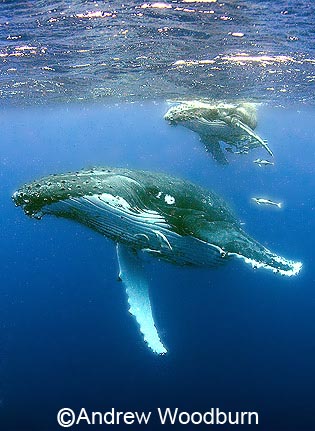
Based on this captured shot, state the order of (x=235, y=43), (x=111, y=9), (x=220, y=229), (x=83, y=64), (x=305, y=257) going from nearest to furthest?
(x=220, y=229) → (x=111, y=9) → (x=235, y=43) → (x=83, y=64) → (x=305, y=257)

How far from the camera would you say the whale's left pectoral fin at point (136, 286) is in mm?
7508

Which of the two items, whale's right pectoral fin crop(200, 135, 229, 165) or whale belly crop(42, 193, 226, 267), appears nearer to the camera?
whale belly crop(42, 193, 226, 267)

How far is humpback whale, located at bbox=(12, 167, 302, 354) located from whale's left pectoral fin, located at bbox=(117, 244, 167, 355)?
19 millimetres

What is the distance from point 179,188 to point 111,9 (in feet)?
28.2

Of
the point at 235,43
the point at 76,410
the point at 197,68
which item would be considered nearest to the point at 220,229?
the point at 235,43

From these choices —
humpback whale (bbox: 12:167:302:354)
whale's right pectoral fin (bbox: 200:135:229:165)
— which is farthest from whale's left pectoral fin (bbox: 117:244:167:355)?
whale's right pectoral fin (bbox: 200:135:229:165)

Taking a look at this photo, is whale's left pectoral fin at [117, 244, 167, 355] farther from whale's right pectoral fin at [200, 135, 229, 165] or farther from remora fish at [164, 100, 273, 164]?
whale's right pectoral fin at [200, 135, 229, 165]

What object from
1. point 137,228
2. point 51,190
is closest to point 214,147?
point 137,228

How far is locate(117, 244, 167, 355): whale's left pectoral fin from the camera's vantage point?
7.51 metres

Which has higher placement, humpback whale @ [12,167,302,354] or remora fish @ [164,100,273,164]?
remora fish @ [164,100,273,164]

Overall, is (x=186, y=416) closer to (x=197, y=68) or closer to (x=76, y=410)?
(x=76, y=410)

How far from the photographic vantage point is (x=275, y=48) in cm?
1716

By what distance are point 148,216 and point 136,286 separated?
1.95 metres

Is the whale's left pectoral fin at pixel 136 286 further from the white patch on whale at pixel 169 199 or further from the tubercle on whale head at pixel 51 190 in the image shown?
the tubercle on whale head at pixel 51 190
